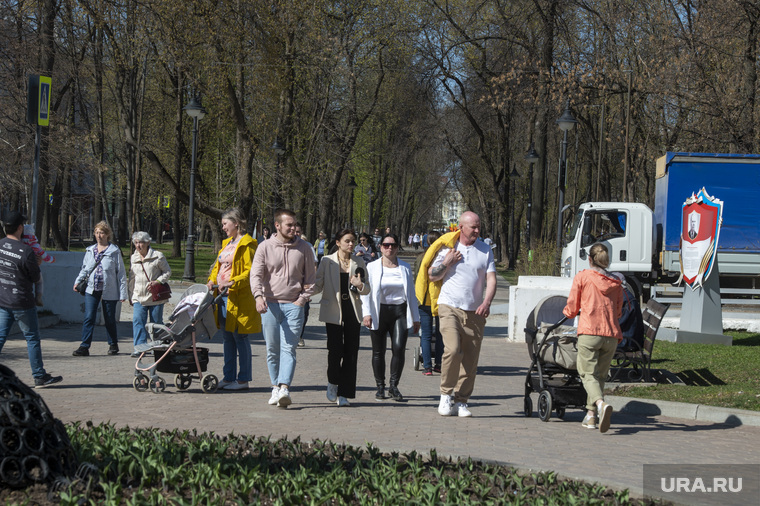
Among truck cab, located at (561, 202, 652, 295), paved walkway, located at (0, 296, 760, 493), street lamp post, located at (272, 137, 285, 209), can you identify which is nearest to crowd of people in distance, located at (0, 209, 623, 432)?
paved walkway, located at (0, 296, 760, 493)

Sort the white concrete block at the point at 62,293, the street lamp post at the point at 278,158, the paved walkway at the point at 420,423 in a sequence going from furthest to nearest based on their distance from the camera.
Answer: the street lamp post at the point at 278,158
the white concrete block at the point at 62,293
the paved walkway at the point at 420,423

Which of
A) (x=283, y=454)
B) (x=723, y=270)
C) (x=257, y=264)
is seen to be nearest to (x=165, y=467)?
(x=283, y=454)

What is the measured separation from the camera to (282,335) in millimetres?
8547

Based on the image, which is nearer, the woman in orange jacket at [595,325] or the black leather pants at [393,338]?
the woman in orange jacket at [595,325]

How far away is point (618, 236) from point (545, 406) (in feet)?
49.8

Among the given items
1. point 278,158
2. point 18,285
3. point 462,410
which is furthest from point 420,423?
point 278,158

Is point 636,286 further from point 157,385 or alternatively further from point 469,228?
point 157,385

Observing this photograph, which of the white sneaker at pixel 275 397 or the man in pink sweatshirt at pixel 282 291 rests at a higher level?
the man in pink sweatshirt at pixel 282 291

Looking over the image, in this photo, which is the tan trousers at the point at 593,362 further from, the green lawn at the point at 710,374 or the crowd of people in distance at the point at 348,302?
the green lawn at the point at 710,374

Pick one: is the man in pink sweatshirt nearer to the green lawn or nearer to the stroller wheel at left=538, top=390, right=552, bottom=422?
the stroller wheel at left=538, top=390, right=552, bottom=422

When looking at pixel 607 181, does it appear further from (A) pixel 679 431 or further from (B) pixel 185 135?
(A) pixel 679 431

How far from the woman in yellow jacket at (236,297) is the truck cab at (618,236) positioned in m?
14.3

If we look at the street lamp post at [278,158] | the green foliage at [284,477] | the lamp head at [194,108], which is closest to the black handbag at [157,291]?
the green foliage at [284,477]

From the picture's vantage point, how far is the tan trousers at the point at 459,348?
8.28 metres
